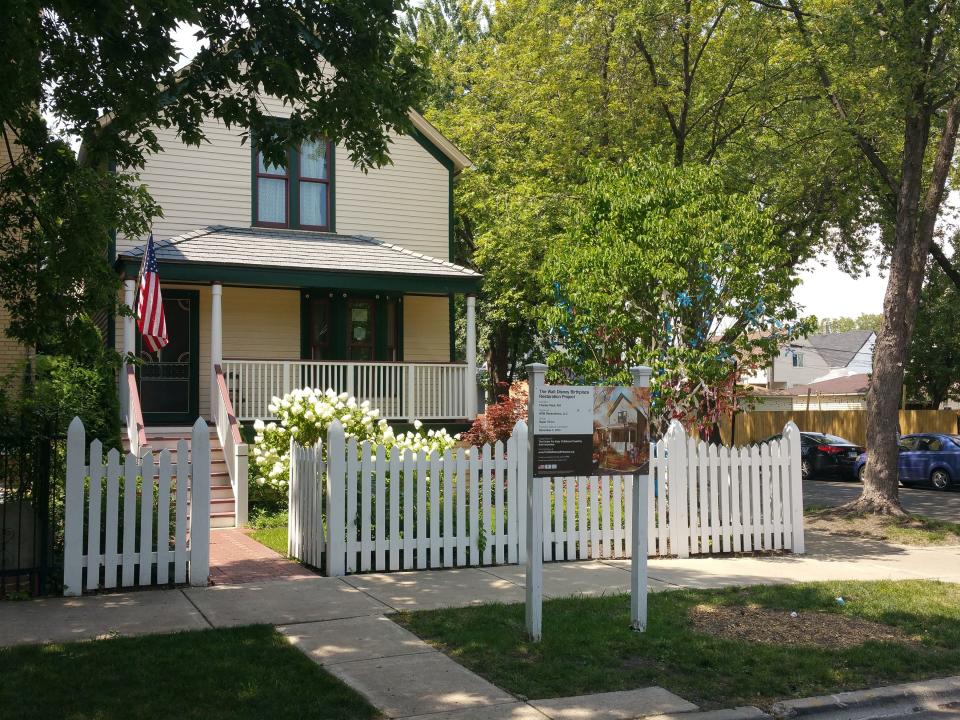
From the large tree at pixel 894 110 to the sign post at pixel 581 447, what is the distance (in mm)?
10200

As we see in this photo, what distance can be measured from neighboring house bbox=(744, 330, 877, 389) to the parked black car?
34.1 m

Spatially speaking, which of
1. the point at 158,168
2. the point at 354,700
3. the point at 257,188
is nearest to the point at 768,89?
the point at 257,188

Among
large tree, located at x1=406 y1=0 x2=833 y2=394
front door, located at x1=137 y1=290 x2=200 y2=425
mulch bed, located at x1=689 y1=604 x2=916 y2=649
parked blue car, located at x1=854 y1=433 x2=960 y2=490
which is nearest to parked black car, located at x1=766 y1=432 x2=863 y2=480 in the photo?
parked blue car, located at x1=854 y1=433 x2=960 y2=490

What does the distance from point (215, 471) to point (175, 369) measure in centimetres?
407

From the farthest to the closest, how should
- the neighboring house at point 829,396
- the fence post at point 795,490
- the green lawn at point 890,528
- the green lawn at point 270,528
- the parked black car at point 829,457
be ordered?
the neighboring house at point 829,396 < the parked black car at point 829,457 < the green lawn at point 890,528 < the green lawn at point 270,528 < the fence post at point 795,490

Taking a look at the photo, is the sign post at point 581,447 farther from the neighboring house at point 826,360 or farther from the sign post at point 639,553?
the neighboring house at point 826,360

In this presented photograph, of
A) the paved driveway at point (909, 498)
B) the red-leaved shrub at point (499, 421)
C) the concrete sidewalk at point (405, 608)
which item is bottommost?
the paved driveway at point (909, 498)

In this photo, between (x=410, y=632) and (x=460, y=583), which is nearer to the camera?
(x=410, y=632)

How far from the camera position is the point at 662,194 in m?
13.8

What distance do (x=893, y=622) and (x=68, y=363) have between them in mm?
12454

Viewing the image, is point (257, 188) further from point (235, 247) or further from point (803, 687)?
point (803, 687)

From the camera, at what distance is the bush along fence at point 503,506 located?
963 centimetres

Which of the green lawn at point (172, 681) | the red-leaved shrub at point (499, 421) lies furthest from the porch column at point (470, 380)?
the green lawn at point (172, 681)

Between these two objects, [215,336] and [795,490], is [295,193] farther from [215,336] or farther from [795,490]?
[795,490]
